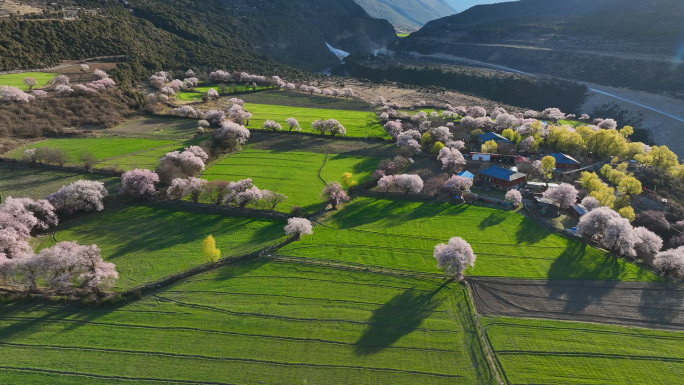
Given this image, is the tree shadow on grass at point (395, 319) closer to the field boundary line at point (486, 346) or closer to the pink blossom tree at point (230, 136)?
the field boundary line at point (486, 346)

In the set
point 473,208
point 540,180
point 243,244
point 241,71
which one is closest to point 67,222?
point 243,244

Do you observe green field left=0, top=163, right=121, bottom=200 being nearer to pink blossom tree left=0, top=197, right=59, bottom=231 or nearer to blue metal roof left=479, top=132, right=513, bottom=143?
pink blossom tree left=0, top=197, right=59, bottom=231

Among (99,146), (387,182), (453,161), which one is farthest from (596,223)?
(99,146)

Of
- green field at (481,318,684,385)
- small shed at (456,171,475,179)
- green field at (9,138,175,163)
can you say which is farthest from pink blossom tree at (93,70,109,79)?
green field at (481,318,684,385)

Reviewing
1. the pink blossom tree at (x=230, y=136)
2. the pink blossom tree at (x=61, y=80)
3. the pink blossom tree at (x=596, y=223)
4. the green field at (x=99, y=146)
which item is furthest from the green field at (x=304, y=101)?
the pink blossom tree at (x=596, y=223)

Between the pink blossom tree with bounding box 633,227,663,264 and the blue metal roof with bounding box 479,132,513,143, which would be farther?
the blue metal roof with bounding box 479,132,513,143

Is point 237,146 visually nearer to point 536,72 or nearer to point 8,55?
point 8,55
